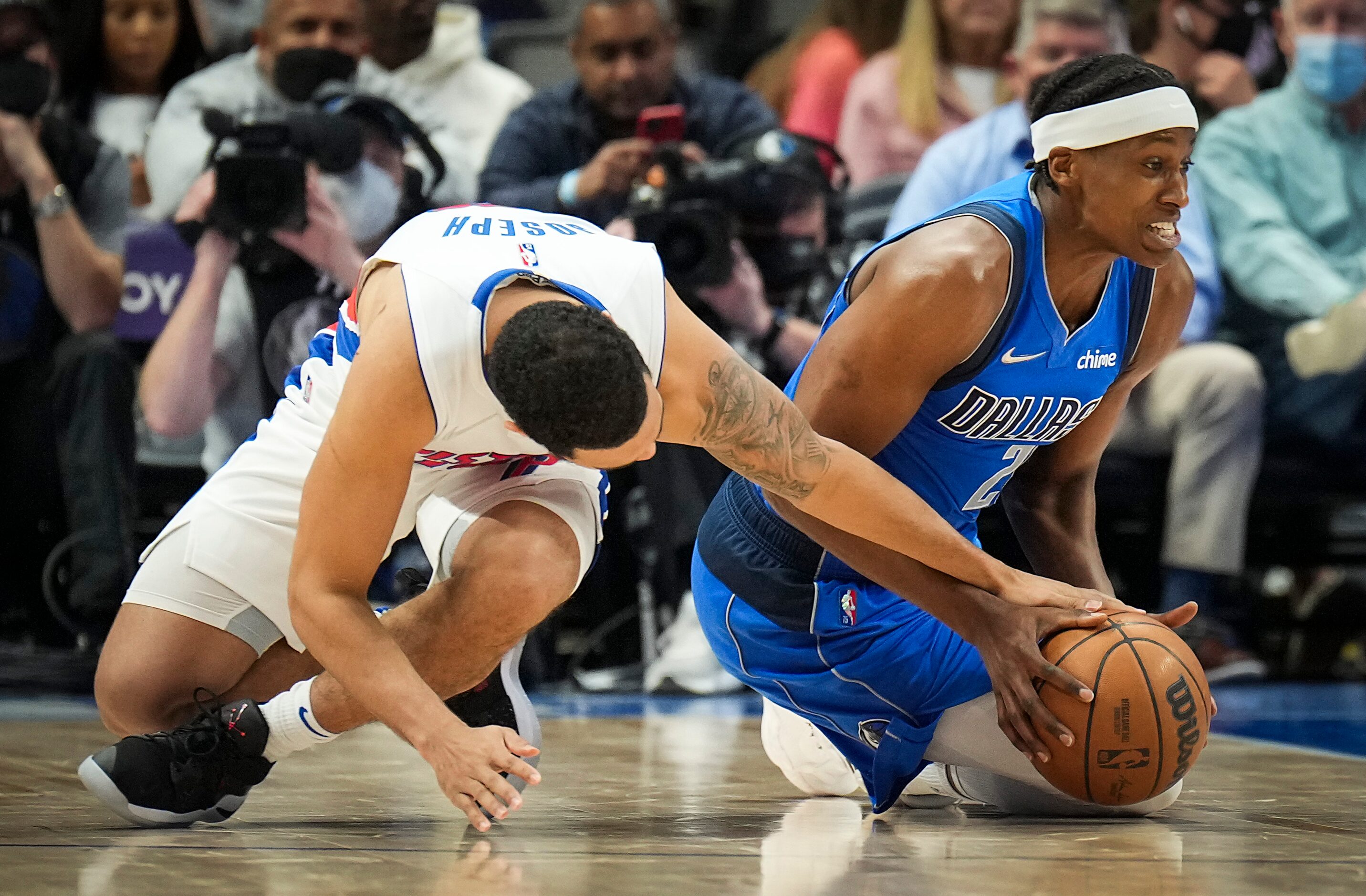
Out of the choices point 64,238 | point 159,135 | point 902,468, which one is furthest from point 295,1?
point 902,468

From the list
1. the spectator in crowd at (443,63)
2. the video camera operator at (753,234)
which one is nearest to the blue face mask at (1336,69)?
the video camera operator at (753,234)

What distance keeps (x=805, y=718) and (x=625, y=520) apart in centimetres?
218

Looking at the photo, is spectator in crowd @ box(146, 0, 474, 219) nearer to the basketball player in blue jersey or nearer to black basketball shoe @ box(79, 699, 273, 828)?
the basketball player in blue jersey

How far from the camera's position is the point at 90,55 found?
16.8 ft

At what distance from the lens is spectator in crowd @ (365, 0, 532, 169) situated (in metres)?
5.30

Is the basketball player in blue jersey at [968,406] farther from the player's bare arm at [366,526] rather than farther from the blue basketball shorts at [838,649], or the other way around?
the player's bare arm at [366,526]

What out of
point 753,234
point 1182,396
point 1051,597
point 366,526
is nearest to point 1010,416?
point 1051,597

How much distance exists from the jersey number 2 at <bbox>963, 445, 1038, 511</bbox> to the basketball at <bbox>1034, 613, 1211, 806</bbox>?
0.42 meters

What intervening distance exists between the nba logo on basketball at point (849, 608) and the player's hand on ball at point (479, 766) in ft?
2.47

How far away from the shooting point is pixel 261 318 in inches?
191

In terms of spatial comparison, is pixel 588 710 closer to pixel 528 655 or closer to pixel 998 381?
pixel 528 655

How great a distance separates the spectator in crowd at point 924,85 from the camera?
547 centimetres

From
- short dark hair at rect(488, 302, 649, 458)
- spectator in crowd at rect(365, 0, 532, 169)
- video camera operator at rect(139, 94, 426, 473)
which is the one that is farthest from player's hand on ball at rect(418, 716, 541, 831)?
spectator in crowd at rect(365, 0, 532, 169)

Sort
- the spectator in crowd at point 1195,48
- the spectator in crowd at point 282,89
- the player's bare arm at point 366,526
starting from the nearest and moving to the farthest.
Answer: the player's bare arm at point 366,526, the spectator in crowd at point 282,89, the spectator in crowd at point 1195,48
